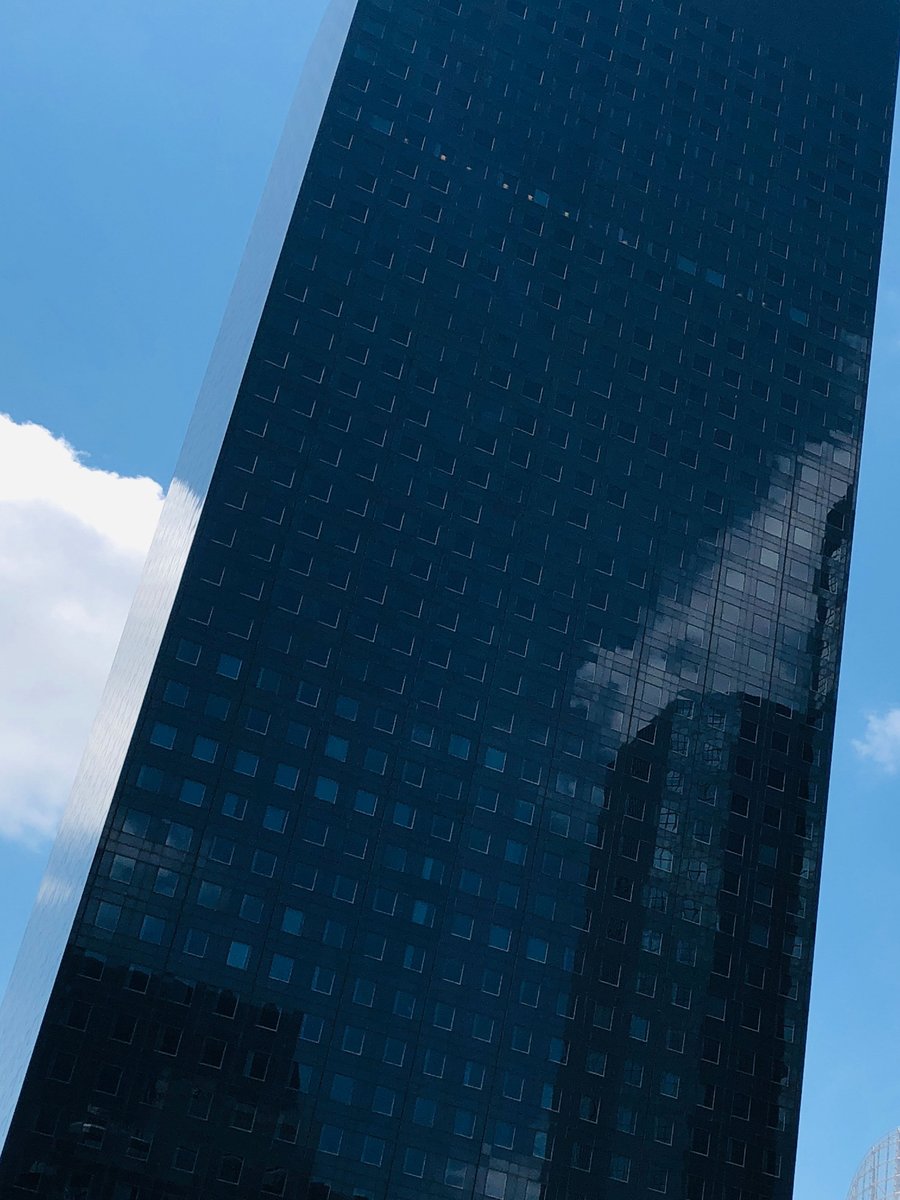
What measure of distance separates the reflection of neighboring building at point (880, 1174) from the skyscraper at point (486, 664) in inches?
2624

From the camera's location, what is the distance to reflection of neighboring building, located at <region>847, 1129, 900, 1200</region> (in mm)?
186875

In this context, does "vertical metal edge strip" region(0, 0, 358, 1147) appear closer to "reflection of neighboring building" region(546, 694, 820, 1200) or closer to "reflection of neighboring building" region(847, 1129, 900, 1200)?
"reflection of neighboring building" region(546, 694, 820, 1200)

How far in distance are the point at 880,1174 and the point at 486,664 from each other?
95.8 m

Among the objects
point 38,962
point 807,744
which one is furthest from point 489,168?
point 38,962

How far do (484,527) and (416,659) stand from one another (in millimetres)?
14315

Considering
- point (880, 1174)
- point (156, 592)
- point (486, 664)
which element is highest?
point (156, 592)


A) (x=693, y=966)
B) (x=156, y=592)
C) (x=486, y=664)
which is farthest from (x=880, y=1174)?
(x=156, y=592)

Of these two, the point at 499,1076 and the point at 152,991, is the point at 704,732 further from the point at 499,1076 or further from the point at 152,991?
the point at 152,991

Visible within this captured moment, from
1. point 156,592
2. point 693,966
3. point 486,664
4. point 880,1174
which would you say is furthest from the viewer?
point 880,1174

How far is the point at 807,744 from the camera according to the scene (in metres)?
143

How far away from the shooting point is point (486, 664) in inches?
5256

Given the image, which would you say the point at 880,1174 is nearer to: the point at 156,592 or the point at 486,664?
the point at 486,664

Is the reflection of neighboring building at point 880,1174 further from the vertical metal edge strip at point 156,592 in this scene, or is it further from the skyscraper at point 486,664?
the vertical metal edge strip at point 156,592

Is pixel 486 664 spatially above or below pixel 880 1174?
above
